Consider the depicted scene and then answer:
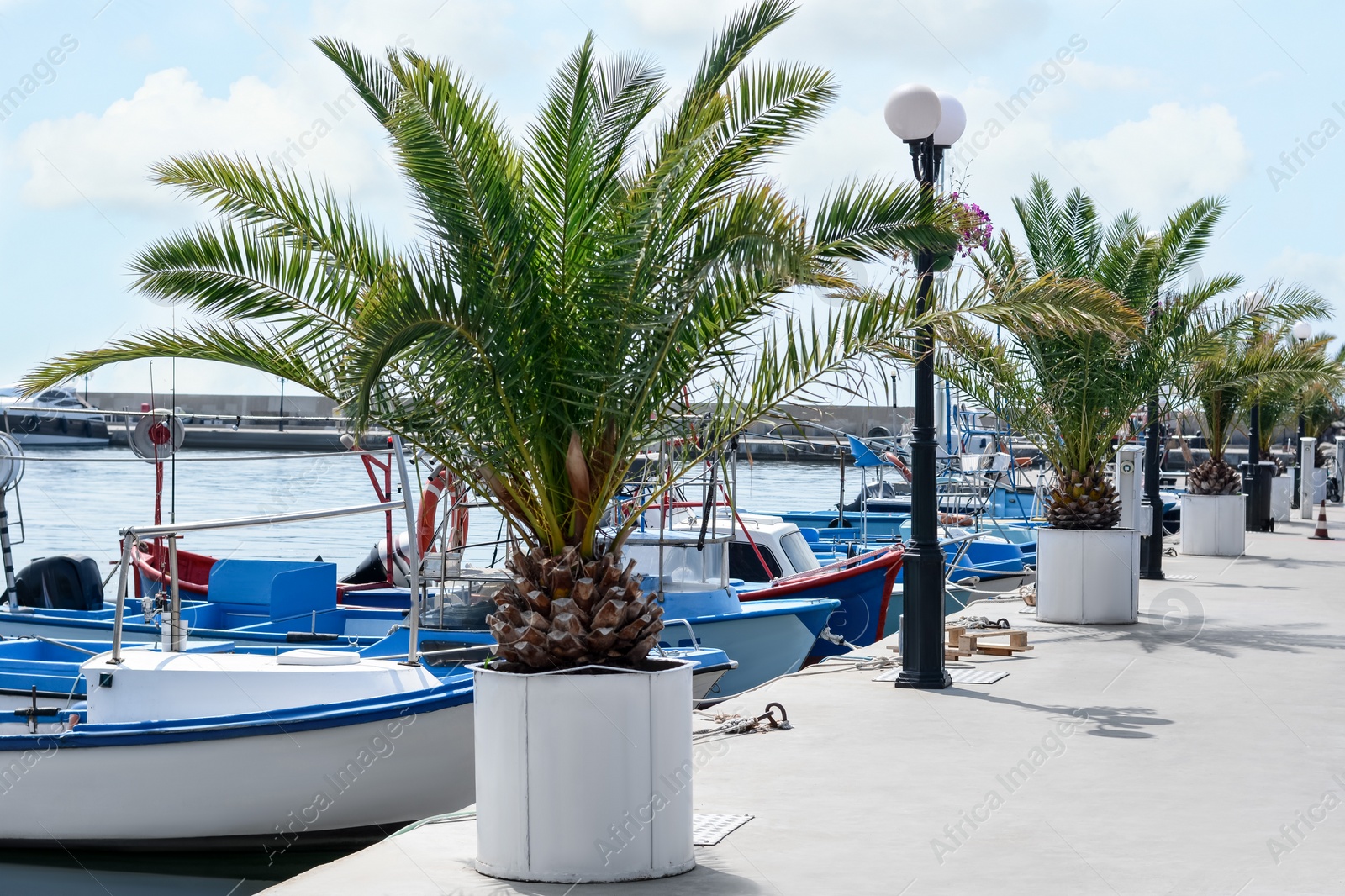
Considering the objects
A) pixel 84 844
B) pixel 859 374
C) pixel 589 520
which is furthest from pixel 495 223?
pixel 84 844

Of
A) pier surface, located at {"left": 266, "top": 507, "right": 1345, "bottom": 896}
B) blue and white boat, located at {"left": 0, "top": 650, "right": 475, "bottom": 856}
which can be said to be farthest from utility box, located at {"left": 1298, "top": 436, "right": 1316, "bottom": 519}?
blue and white boat, located at {"left": 0, "top": 650, "right": 475, "bottom": 856}

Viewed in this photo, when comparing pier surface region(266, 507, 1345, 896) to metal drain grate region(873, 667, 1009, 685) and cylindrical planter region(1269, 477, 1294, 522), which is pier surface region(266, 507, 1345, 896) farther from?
cylindrical planter region(1269, 477, 1294, 522)

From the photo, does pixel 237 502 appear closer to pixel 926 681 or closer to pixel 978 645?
pixel 978 645

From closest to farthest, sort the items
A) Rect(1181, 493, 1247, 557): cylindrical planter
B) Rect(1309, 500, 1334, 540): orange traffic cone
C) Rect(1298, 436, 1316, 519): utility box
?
Rect(1181, 493, 1247, 557): cylindrical planter < Rect(1309, 500, 1334, 540): orange traffic cone < Rect(1298, 436, 1316, 519): utility box

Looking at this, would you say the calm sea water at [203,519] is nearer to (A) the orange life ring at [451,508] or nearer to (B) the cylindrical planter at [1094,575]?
(A) the orange life ring at [451,508]

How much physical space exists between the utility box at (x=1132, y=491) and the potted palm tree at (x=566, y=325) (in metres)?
11.3

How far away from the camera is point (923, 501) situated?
32.4 feet

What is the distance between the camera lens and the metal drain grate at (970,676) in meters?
10.3

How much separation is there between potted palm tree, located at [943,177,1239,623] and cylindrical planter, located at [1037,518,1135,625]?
0.01m

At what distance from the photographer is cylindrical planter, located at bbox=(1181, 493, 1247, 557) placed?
2116 cm

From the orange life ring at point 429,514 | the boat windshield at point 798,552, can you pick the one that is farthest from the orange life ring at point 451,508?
the boat windshield at point 798,552

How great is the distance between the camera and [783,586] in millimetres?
16094

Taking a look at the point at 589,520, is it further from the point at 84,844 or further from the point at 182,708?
the point at 84,844

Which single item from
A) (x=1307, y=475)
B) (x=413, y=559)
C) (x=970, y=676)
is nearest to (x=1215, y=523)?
(x=970, y=676)
